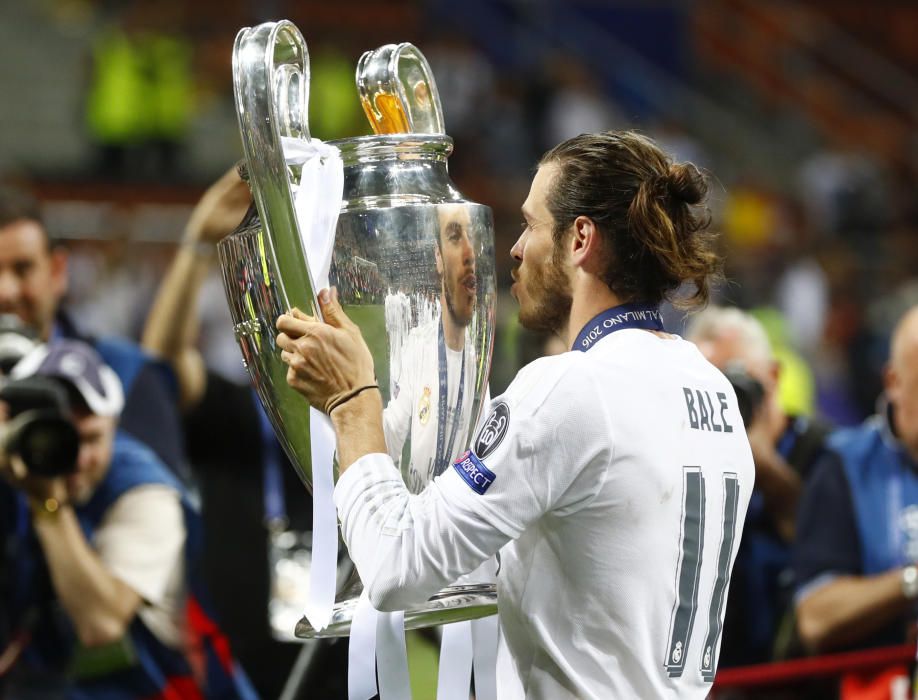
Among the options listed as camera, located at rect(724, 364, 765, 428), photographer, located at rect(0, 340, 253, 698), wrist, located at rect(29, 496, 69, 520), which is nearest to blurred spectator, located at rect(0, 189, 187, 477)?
photographer, located at rect(0, 340, 253, 698)

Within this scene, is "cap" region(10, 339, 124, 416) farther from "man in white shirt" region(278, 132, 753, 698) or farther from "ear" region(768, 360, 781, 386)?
"ear" region(768, 360, 781, 386)

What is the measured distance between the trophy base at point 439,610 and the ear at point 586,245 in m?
0.44

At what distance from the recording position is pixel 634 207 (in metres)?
1.79

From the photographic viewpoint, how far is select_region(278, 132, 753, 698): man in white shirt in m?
1.68

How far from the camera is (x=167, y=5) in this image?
37.1 ft

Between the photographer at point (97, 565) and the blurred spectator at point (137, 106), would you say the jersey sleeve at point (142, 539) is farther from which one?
the blurred spectator at point (137, 106)

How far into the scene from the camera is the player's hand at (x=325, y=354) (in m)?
1.72

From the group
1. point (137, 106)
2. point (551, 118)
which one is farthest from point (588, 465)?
point (551, 118)

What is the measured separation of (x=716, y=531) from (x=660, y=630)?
154mm

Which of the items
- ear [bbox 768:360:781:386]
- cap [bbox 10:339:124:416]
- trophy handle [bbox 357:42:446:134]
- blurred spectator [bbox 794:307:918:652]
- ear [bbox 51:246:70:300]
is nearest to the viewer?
trophy handle [bbox 357:42:446:134]

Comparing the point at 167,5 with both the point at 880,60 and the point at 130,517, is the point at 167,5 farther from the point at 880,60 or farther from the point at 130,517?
the point at 130,517

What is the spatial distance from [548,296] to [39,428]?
44.8 inches

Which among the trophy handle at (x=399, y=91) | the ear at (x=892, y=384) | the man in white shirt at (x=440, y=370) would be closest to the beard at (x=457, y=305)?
the man in white shirt at (x=440, y=370)

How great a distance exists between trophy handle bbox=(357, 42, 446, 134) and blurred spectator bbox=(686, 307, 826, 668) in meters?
1.48
